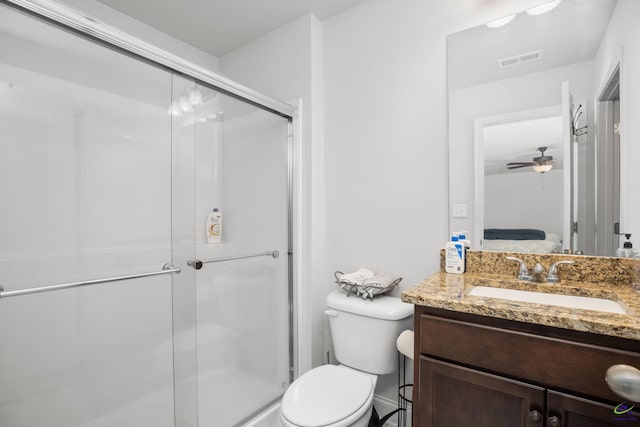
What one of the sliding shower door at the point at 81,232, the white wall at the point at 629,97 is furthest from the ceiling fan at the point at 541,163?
the sliding shower door at the point at 81,232

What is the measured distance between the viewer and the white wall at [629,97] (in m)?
1.21

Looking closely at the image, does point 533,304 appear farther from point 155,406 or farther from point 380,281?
point 155,406

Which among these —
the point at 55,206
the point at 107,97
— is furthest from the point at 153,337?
the point at 107,97

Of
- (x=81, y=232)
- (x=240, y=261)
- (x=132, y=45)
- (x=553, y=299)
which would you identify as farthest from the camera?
(x=240, y=261)

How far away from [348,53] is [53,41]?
147cm

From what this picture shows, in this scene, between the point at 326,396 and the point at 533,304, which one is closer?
the point at 533,304

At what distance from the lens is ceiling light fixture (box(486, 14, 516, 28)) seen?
1.50 meters

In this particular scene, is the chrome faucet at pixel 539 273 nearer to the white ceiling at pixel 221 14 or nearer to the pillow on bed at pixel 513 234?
the pillow on bed at pixel 513 234

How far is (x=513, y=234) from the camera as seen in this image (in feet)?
4.91

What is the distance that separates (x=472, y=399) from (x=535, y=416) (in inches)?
6.6

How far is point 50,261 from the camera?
1284 mm

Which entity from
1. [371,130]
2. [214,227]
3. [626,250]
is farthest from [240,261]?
[626,250]

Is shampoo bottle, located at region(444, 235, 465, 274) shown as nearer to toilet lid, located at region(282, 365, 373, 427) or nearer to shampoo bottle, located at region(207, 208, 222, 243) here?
toilet lid, located at region(282, 365, 373, 427)

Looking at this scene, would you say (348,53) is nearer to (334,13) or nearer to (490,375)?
(334,13)
